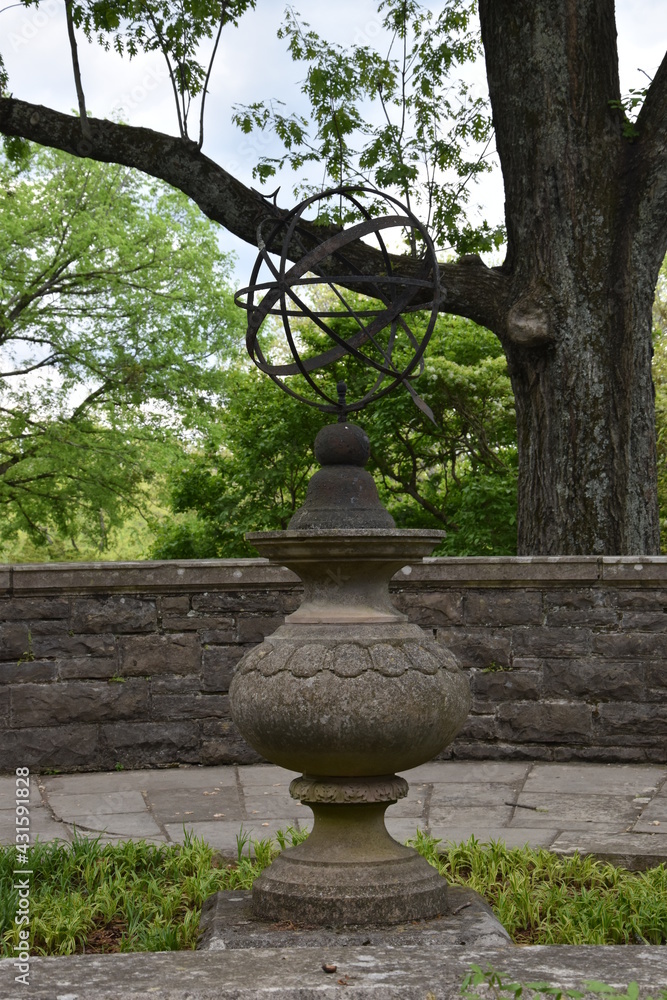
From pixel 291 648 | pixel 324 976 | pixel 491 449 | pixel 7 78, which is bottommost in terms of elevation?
pixel 324 976

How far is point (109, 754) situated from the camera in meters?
6.33

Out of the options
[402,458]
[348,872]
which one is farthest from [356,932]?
[402,458]

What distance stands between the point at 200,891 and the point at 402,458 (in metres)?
14.2

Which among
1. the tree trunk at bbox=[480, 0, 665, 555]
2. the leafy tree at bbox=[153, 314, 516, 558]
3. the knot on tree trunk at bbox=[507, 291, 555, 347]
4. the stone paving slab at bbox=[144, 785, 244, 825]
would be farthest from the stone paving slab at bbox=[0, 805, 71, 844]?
the leafy tree at bbox=[153, 314, 516, 558]

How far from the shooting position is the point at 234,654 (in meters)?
6.42

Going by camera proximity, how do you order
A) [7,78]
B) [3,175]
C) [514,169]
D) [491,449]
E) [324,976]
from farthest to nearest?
[3,175] < [491,449] < [7,78] < [514,169] < [324,976]

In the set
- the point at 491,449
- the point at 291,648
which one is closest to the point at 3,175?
the point at 491,449

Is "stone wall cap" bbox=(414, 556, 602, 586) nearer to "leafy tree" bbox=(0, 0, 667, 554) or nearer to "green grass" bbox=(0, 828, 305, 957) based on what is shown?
"leafy tree" bbox=(0, 0, 667, 554)

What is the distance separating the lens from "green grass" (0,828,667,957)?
3482mm

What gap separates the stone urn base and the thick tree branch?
5321 mm

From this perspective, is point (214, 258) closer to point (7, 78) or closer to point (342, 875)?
point (7, 78)

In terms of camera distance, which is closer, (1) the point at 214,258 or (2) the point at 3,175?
(2) the point at 3,175

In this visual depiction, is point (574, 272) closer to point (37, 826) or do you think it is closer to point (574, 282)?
point (574, 282)

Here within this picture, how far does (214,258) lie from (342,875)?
20.6 meters
